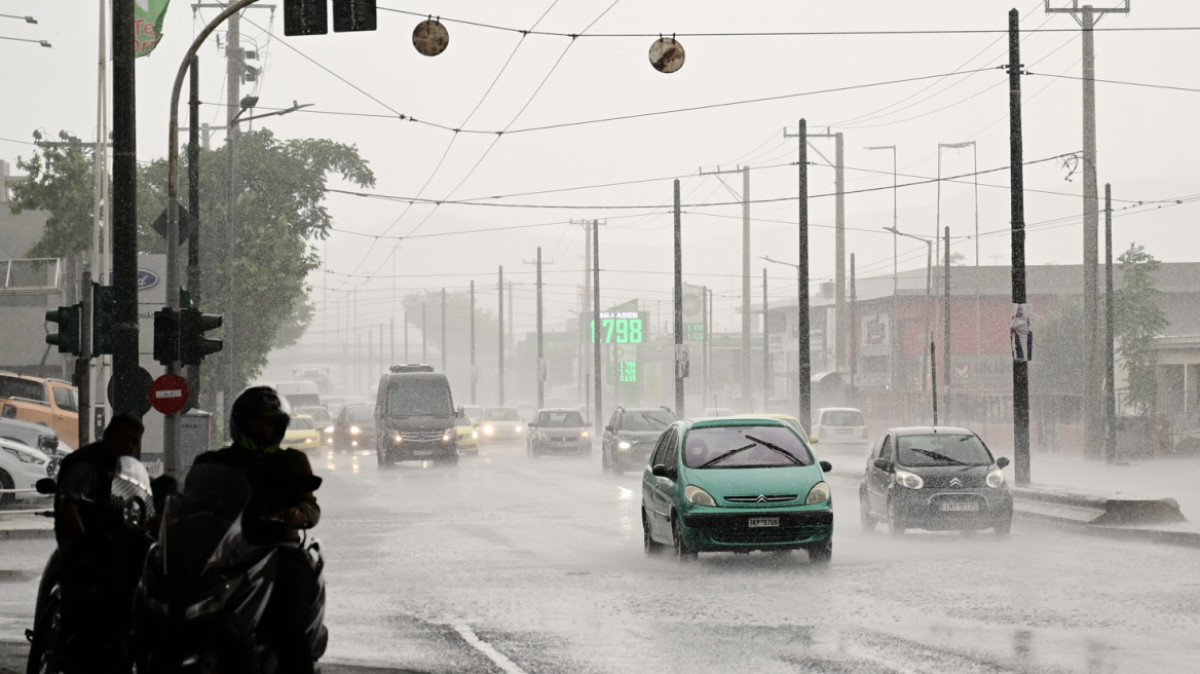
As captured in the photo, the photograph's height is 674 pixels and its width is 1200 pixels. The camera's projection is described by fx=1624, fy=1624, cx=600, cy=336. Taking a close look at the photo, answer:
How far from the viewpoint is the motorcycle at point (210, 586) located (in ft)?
20.8

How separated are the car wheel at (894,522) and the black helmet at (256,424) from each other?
15424 millimetres

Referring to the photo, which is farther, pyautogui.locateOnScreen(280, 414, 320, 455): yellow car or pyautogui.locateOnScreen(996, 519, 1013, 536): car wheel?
pyautogui.locateOnScreen(280, 414, 320, 455): yellow car

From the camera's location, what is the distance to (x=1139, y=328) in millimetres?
60188

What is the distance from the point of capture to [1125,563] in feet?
57.7

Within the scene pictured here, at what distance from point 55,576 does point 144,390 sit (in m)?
7.83

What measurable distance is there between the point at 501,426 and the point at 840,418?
62.0 ft

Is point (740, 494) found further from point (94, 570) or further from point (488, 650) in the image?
point (94, 570)

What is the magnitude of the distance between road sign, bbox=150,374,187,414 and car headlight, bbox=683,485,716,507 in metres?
5.71

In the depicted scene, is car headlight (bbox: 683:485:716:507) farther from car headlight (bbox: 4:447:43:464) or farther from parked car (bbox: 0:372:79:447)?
parked car (bbox: 0:372:79:447)

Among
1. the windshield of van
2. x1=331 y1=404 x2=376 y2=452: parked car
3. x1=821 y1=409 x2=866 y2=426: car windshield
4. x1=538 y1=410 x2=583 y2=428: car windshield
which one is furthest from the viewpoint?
x1=331 y1=404 x2=376 y2=452: parked car

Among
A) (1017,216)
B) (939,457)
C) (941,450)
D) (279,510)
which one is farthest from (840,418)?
(279,510)

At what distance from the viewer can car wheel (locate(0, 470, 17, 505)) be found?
26.4 meters

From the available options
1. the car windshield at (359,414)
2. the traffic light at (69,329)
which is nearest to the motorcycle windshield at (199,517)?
the traffic light at (69,329)

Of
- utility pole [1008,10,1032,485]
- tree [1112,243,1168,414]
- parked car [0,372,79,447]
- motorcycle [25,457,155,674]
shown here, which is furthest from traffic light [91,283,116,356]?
tree [1112,243,1168,414]
